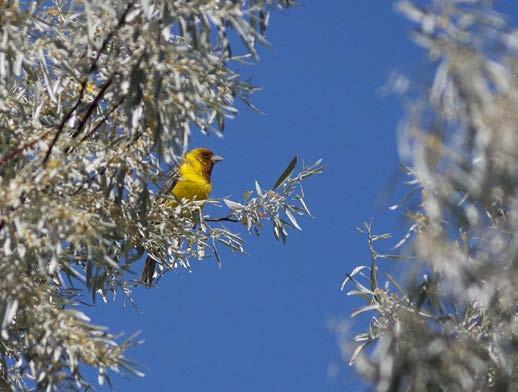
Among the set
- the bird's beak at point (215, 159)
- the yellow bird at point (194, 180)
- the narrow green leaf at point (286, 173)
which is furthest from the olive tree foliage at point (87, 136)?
the bird's beak at point (215, 159)

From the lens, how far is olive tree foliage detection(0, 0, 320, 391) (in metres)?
2.58

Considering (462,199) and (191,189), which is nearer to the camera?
(462,199)

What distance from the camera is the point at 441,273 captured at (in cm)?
216

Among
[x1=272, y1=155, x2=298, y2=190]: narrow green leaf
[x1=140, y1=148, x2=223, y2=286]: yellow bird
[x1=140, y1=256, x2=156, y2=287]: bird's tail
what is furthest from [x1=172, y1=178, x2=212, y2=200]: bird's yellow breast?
[x1=272, y1=155, x2=298, y2=190]: narrow green leaf

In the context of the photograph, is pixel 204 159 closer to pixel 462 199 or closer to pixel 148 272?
pixel 148 272

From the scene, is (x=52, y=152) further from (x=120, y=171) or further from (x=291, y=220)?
(x=291, y=220)

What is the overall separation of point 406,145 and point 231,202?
5.76ft

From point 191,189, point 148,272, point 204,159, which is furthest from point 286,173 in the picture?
point 204,159

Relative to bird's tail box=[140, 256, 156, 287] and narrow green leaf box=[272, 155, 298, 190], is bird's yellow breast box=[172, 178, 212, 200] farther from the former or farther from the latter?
narrow green leaf box=[272, 155, 298, 190]

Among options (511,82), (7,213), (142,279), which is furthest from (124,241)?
(511,82)

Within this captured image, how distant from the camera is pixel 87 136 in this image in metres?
2.82

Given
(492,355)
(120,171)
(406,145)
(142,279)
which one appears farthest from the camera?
(142,279)

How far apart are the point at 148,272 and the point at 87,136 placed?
117cm

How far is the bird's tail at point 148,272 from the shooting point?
3.88m
